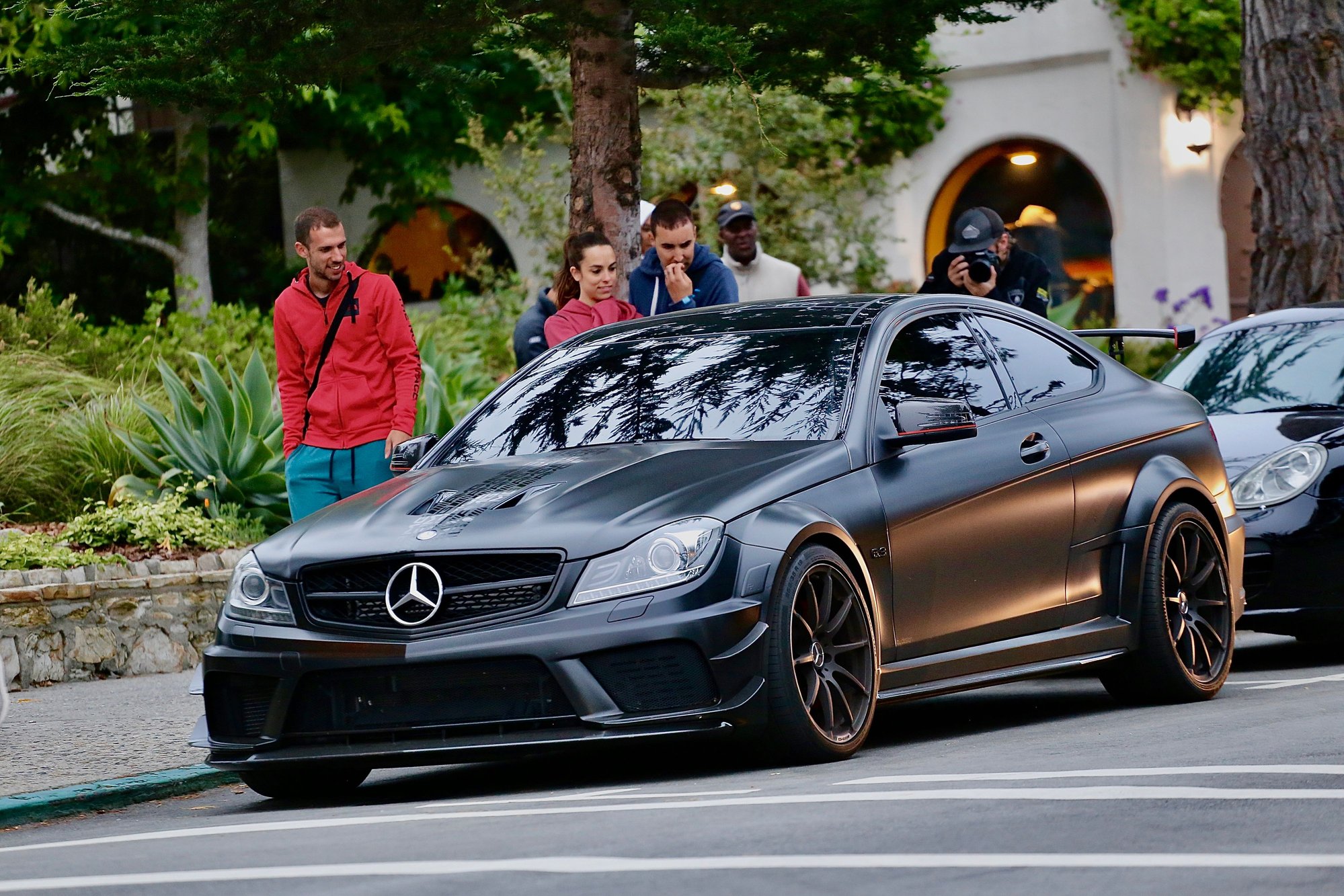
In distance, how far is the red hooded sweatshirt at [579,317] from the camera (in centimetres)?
977

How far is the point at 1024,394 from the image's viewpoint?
26.2ft

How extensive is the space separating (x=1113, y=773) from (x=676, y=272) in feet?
15.4

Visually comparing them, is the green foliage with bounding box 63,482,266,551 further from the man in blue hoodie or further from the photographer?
the photographer

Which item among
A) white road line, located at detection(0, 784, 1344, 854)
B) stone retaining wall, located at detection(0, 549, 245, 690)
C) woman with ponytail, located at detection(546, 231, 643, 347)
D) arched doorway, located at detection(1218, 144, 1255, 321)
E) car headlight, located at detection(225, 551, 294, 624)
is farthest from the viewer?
arched doorway, located at detection(1218, 144, 1255, 321)

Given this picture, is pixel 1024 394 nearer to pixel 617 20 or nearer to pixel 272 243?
pixel 617 20

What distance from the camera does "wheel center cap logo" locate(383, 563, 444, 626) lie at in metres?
6.32

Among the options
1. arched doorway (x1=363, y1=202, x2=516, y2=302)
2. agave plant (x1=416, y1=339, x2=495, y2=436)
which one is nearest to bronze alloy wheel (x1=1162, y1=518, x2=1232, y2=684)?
agave plant (x1=416, y1=339, x2=495, y2=436)

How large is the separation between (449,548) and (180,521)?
6.00m

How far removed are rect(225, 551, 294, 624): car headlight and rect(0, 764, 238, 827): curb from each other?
92 cm

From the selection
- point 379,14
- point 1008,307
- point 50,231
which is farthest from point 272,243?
point 1008,307

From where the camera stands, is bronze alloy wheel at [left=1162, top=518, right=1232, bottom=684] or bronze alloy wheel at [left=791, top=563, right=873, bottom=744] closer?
bronze alloy wheel at [left=791, top=563, right=873, bottom=744]

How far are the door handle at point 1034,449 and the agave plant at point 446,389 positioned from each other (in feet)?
16.9

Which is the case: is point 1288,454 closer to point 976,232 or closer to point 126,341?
point 976,232

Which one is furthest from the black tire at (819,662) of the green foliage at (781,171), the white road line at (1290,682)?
the green foliage at (781,171)
